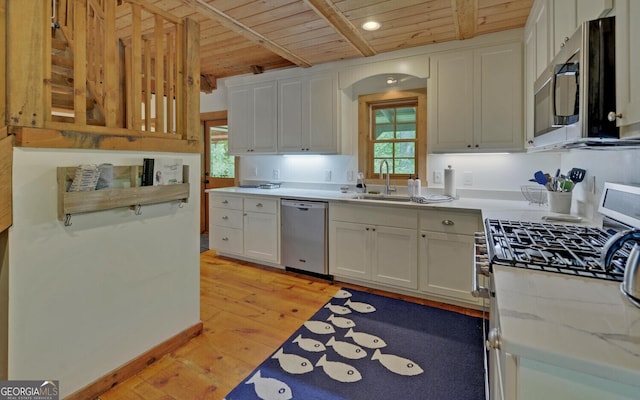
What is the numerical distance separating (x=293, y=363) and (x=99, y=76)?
2.13m

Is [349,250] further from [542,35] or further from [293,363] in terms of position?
[542,35]

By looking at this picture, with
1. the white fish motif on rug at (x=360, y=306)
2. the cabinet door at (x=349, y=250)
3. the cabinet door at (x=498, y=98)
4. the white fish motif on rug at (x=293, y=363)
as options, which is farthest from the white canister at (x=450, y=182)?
the white fish motif on rug at (x=293, y=363)

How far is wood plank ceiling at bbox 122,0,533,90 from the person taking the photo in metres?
2.42

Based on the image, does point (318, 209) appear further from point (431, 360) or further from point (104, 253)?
point (104, 253)

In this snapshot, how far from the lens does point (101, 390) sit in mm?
1740

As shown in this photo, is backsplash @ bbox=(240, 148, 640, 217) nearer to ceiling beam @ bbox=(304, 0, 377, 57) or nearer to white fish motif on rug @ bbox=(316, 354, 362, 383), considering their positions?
ceiling beam @ bbox=(304, 0, 377, 57)

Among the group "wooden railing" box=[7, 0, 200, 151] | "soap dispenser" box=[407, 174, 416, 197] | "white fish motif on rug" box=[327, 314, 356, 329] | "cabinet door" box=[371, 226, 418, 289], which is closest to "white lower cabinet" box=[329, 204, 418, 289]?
"cabinet door" box=[371, 226, 418, 289]

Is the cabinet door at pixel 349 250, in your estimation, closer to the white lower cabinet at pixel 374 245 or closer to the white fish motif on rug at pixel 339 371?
the white lower cabinet at pixel 374 245

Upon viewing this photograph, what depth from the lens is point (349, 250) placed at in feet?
10.6

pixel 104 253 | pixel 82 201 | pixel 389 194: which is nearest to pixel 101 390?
pixel 104 253

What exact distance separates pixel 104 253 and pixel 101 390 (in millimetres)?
728

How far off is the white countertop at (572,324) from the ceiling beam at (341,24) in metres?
2.26

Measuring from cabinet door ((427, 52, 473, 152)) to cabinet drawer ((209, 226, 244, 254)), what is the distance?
243 cm

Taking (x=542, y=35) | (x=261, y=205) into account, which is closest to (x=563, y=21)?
(x=542, y=35)
